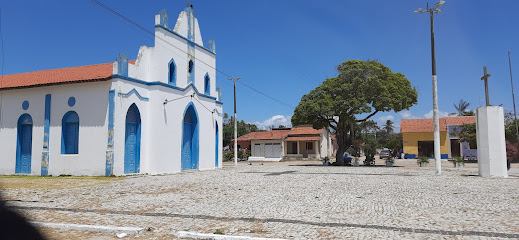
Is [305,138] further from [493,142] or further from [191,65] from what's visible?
[493,142]

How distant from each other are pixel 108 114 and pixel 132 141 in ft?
6.47

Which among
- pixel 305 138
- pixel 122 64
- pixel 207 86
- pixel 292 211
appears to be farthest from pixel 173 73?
pixel 305 138

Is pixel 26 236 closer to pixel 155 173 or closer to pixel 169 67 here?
pixel 155 173

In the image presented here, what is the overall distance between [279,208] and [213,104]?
17940 mm

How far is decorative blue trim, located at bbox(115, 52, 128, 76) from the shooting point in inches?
701

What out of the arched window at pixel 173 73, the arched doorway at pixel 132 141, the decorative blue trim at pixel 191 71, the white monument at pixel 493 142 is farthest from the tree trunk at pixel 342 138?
the arched doorway at pixel 132 141

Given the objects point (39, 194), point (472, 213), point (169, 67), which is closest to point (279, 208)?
point (472, 213)

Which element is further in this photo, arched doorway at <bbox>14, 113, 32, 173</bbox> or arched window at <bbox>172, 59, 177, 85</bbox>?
arched window at <bbox>172, 59, 177, 85</bbox>

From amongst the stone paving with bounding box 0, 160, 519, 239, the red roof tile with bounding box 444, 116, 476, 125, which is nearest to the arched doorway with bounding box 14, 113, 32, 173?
the stone paving with bounding box 0, 160, 519, 239

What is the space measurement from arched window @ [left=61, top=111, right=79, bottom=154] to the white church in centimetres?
4

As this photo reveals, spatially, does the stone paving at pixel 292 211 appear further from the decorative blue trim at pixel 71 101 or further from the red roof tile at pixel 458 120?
the red roof tile at pixel 458 120

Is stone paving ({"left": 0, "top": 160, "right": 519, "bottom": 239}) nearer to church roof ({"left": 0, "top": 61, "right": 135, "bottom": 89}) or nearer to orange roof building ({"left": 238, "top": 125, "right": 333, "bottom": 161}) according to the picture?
church roof ({"left": 0, "top": 61, "right": 135, "bottom": 89})

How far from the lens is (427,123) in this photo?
47.1 metres

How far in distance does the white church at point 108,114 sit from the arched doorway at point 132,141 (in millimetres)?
48
